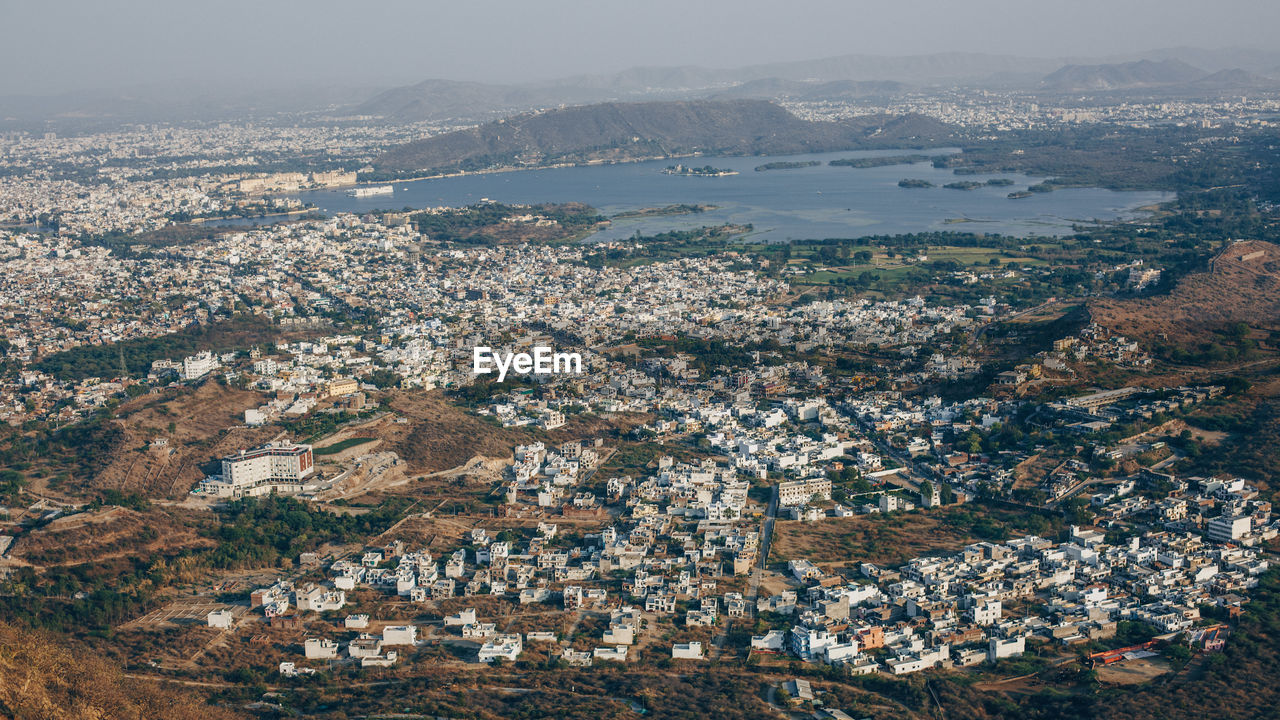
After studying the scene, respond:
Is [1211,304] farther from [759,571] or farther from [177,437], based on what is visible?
[177,437]

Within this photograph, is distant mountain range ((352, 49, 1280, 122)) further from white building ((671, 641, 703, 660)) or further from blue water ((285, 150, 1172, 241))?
white building ((671, 641, 703, 660))

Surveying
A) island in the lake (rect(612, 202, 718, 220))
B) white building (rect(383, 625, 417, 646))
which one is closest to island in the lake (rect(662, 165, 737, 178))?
island in the lake (rect(612, 202, 718, 220))

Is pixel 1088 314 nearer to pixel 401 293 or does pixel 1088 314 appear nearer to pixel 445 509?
pixel 445 509

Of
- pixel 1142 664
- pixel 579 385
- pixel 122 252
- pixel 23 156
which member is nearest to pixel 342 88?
pixel 23 156

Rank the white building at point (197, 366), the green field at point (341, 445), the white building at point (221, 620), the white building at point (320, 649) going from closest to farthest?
the white building at point (320, 649)
the white building at point (221, 620)
the green field at point (341, 445)
the white building at point (197, 366)

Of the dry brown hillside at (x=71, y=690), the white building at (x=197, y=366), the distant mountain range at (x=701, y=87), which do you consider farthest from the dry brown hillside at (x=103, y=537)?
the distant mountain range at (x=701, y=87)

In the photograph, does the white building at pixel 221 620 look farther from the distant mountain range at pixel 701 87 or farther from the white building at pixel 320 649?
the distant mountain range at pixel 701 87

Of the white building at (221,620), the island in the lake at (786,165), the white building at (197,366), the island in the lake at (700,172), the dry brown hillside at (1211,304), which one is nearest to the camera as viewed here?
the white building at (221,620)
